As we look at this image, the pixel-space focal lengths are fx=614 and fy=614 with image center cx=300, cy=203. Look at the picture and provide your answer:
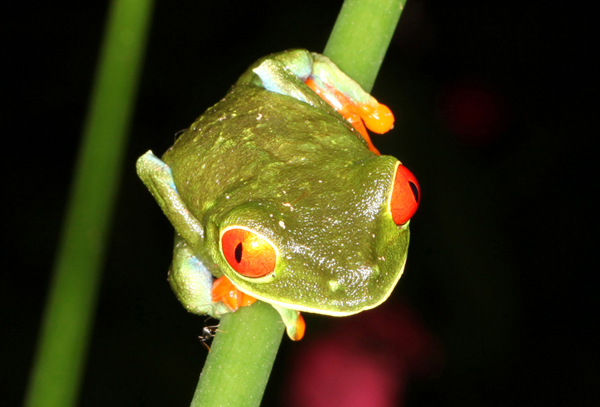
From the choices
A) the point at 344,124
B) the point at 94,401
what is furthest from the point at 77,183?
the point at 94,401

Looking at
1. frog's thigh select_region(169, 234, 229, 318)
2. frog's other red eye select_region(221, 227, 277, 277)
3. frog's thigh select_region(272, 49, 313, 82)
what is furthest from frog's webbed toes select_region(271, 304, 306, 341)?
frog's thigh select_region(272, 49, 313, 82)

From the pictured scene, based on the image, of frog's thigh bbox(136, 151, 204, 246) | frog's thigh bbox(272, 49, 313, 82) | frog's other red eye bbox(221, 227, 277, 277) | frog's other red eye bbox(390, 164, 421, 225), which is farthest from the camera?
frog's thigh bbox(272, 49, 313, 82)

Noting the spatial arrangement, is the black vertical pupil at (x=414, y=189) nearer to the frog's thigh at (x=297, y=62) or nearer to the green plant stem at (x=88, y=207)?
the frog's thigh at (x=297, y=62)

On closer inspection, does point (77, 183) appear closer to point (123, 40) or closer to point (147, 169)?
point (147, 169)

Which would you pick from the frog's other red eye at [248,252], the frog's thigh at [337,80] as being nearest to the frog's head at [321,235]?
the frog's other red eye at [248,252]

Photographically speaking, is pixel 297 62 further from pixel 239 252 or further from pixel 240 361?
pixel 240 361

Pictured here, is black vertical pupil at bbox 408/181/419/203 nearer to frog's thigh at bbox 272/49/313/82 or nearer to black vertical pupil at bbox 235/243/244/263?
black vertical pupil at bbox 235/243/244/263

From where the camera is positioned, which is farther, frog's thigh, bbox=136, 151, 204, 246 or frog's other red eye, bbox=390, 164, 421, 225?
frog's thigh, bbox=136, 151, 204, 246

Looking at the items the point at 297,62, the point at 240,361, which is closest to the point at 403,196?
the point at 240,361
